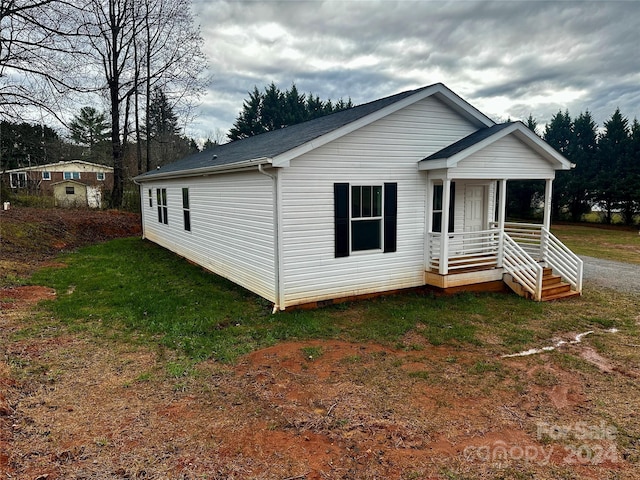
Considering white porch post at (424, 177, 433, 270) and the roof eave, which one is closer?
the roof eave

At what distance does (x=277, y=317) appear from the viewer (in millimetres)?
6879

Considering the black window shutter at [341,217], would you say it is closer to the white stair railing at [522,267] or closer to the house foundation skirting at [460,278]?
the house foundation skirting at [460,278]

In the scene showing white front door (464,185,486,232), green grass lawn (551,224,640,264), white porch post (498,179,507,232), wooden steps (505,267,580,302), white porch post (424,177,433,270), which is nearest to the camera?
wooden steps (505,267,580,302)

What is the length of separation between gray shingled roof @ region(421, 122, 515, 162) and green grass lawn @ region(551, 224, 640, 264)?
379 inches

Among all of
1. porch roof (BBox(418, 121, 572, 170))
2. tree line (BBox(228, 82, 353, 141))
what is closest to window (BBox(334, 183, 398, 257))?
porch roof (BBox(418, 121, 572, 170))

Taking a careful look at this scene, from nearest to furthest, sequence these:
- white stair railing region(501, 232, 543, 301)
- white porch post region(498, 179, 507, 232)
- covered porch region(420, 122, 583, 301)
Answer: covered porch region(420, 122, 583, 301), white stair railing region(501, 232, 543, 301), white porch post region(498, 179, 507, 232)

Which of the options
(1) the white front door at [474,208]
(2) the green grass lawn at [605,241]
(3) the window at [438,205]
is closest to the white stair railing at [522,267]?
(1) the white front door at [474,208]

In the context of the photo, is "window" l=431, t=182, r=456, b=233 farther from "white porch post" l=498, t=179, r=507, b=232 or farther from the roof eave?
the roof eave

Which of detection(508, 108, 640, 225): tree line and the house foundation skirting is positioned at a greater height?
detection(508, 108, 640, 225): tree line

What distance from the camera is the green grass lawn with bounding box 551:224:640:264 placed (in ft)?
50.2

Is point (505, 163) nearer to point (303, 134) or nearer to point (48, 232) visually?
point (303, 134)

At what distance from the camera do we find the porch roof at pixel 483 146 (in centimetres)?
768

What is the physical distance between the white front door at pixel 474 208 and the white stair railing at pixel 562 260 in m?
1.47

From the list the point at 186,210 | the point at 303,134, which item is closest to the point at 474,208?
the point at 303,134
